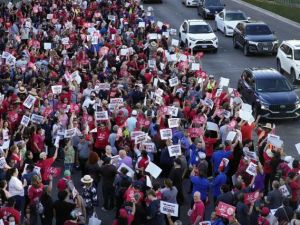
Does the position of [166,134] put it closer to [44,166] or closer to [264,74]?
[44,166]

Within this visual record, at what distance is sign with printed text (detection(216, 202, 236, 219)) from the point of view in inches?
529

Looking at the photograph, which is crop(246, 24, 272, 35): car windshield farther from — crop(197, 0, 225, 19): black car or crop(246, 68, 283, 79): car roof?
crop(197, 0, 225, 19): black car

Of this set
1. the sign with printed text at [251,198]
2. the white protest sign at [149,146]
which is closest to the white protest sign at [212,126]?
the white protest sign at [149,146]

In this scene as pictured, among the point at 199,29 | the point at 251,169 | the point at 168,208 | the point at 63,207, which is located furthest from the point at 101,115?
the point at 199,29

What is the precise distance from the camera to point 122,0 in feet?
145

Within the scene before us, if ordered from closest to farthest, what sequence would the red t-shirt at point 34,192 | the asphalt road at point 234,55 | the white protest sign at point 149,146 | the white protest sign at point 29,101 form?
the red t-shirt at point 34,192 < the white protest sign at point 149,146 < the white protest sign at point 29,101 < the asphalt road at point 234,55

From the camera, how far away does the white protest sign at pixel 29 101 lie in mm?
20531

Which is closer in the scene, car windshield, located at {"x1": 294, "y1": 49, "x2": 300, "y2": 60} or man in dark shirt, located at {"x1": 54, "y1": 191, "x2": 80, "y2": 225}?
man in dark shirt, located at {"x1": 54, "y1": 191, "x2": 80, "y2": 225}

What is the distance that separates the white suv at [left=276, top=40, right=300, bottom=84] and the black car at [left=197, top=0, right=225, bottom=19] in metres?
17.6

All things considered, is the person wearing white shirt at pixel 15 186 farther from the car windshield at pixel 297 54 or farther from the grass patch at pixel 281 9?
the grass patch at pixel 281 9

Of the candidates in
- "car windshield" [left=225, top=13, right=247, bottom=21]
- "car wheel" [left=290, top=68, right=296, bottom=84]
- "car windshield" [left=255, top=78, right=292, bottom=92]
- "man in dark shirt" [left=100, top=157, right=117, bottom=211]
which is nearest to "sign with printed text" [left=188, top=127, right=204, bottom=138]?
"man in dark shirt" [left=100, top=157, right=117, bottom=211]

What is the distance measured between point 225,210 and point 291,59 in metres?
18.3

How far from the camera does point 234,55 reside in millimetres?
37625

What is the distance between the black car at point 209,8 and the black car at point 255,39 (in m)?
11.0
